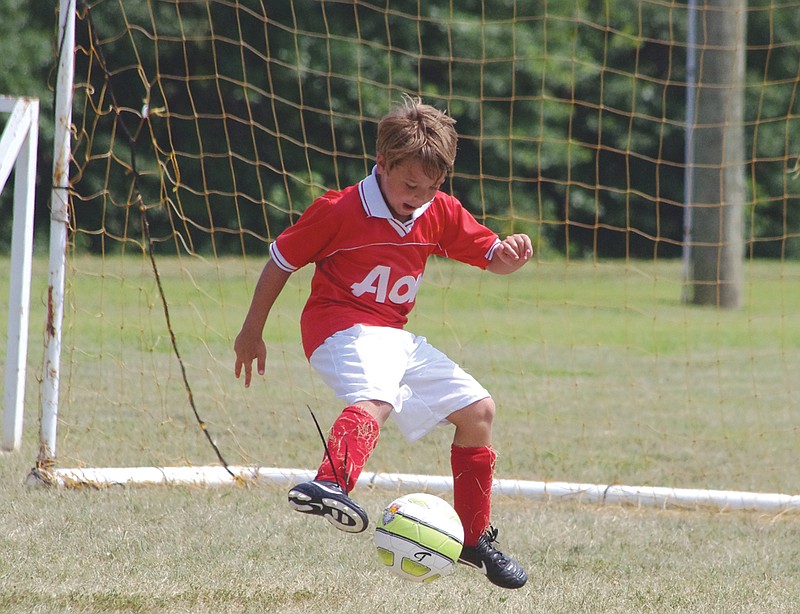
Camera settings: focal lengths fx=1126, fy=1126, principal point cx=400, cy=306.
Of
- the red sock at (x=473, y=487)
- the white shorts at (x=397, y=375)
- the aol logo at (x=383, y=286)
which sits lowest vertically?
the red sock at (x=473, y=487)

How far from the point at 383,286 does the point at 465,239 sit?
1.25 feet

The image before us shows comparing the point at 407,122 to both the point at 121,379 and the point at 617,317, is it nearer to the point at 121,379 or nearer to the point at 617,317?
the point at 121,379

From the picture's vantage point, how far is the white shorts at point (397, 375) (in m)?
3.45

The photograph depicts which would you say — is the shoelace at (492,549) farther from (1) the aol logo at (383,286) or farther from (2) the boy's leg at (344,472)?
(1) the aol logo at (383,286)

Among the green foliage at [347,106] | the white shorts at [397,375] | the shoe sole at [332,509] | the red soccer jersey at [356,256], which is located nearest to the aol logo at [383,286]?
the red soccer jersey at [356,256]

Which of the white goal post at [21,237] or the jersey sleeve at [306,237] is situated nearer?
the jersey sleeve at [306,237]

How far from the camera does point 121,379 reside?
7.05 m

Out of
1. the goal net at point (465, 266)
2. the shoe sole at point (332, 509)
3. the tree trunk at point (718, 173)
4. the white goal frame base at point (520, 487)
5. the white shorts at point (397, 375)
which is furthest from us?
the tree trunk at point (718, 173)

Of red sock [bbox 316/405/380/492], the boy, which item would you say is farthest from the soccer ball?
the boy

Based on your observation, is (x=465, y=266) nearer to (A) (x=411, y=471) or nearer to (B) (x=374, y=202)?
(A) (x=411, y=471)

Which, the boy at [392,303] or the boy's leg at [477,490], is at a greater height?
the boy at [392,303]

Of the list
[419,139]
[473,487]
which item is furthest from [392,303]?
[473,487]

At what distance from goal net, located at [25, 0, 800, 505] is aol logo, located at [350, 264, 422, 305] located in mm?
1552

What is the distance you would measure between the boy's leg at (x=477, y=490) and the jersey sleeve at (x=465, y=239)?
52cm
